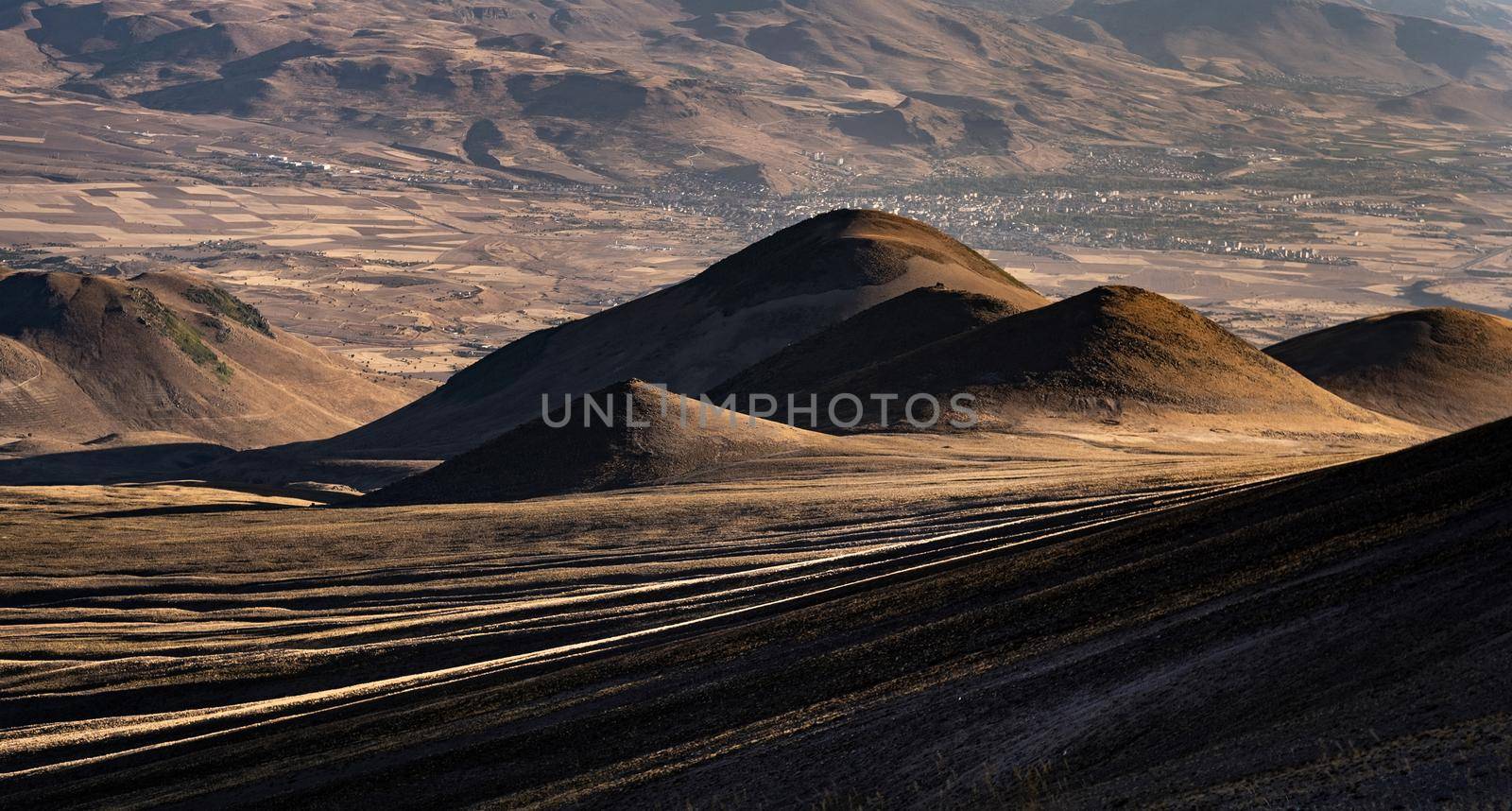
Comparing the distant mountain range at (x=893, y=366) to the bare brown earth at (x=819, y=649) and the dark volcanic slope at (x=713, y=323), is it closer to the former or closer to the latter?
the dark volcanic slope at (x=713, y=323)

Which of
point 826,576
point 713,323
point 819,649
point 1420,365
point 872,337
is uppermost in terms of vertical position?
point 819,649

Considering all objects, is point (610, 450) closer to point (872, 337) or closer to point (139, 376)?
point (872, 337)

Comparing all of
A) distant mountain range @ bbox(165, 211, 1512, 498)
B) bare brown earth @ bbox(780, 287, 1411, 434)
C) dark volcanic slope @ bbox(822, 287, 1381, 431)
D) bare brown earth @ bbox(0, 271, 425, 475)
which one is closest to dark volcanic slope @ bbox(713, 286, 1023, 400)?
distant mountain range @ bbox(165, 211, 1512, 498)

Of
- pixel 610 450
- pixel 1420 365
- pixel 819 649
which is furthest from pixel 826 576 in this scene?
pixel 1420 365

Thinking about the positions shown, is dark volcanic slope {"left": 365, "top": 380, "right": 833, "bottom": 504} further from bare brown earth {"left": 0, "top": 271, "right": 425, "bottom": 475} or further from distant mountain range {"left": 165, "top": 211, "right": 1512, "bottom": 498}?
bare brown earth {"left": 0, "top": 271, "right": 425, "bottom": 475}

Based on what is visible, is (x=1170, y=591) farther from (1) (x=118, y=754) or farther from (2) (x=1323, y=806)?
(1) (x=118, y=754)
